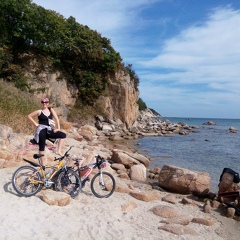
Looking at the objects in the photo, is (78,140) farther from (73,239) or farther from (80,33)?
(80,33)

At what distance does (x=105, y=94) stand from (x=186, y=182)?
25658 millimetres

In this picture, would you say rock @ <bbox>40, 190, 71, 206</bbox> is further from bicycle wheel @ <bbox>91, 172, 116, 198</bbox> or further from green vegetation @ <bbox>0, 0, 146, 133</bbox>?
green vegetation @ <bbox>0, 0, 146, 133</bbox>

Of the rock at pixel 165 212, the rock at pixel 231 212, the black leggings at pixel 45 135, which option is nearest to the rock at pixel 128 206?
the rock at pixel 165 212

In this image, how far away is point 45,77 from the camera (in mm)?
28688

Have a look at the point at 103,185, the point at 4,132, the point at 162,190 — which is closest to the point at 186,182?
the point at 162,190

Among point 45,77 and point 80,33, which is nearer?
point 45,77

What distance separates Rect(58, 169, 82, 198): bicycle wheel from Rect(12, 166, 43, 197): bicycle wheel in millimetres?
538

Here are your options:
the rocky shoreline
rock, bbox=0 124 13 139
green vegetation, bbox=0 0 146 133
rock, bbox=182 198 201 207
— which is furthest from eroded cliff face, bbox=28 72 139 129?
rock, bbox=182 198 201 207

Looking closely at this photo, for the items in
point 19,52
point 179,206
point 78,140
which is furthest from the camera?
point 19,52

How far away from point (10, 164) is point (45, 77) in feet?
70.1

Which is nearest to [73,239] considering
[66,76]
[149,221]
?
[149,221]

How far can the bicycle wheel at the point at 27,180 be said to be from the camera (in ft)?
21.4

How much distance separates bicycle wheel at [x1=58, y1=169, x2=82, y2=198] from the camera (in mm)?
6867

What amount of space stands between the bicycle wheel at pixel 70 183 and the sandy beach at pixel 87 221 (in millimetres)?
251
